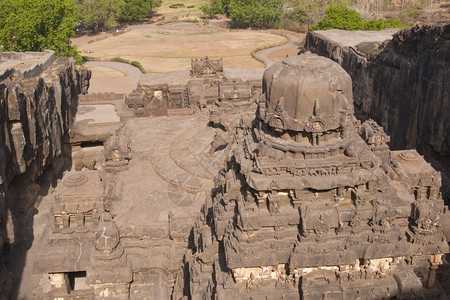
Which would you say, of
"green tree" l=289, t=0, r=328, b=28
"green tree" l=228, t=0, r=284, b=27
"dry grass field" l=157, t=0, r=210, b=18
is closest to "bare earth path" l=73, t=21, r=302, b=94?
"green tree" l=228, t=0, r=284, b=27

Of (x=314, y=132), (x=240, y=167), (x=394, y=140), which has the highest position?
(x=314, y=132)

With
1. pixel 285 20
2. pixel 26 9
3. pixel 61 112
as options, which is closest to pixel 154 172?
pixel 61 112

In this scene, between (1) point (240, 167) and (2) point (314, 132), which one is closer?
(2) point (314, 132)

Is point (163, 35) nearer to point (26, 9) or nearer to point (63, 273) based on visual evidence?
point (26, 9)

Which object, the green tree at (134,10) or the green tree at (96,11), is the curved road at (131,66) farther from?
the green tree at (134,10)

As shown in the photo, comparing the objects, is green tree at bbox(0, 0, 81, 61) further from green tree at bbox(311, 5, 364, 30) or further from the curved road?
green tree at bbox(311, 5, 364, 30)

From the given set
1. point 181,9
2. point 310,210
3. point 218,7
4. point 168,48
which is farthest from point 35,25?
point 181,9
